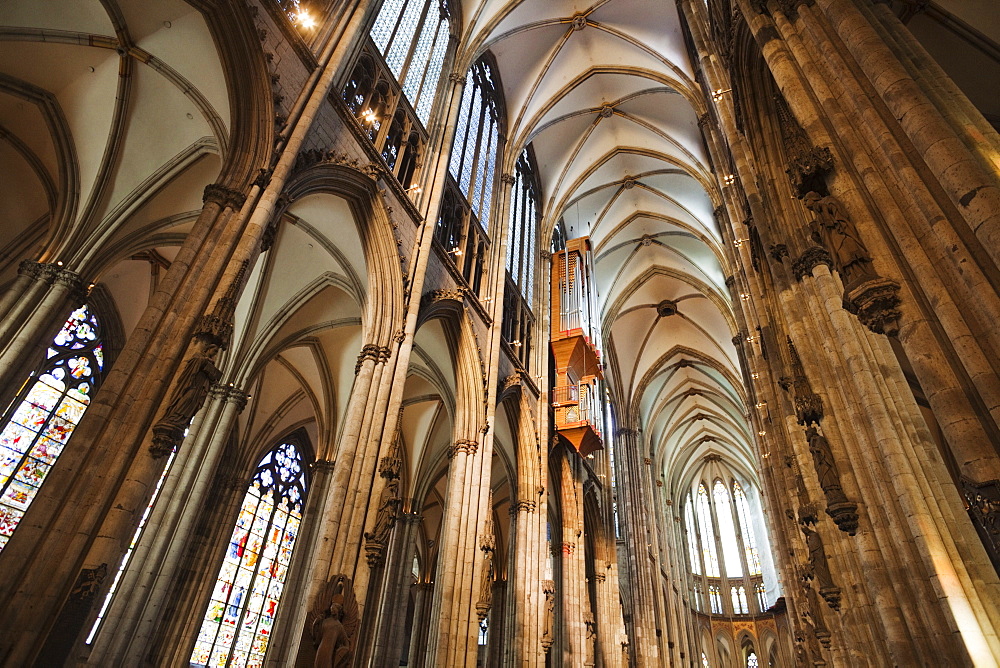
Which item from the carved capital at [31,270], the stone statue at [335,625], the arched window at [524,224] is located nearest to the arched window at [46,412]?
the carved capital at [31,270]

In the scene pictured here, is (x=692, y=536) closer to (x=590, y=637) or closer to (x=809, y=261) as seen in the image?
(x=590, y=637)

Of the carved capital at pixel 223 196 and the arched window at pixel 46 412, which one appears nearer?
the carved capital at pixel 223 196

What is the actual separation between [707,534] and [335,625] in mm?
32311

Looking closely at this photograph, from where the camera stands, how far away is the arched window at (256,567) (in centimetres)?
1270

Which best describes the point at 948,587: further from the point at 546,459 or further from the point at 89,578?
the point at 546,459

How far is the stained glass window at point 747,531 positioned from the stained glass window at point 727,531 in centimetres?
42

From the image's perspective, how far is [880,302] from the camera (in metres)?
4.00

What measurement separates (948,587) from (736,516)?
107ft

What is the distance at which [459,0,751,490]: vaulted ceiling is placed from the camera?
1625cm

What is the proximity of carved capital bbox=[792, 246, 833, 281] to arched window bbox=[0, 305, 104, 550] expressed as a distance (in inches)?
447

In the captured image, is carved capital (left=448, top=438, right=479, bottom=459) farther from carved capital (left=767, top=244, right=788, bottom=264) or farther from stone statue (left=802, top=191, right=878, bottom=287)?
stone statue (left=802, top=191, right=878, bottom=287)

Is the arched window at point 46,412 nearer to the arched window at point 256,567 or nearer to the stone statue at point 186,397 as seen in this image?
the arched window at point 256,567

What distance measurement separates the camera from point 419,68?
1249 centimetres

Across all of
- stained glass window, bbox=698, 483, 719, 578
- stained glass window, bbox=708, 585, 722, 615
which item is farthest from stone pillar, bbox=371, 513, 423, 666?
stained glass window, bbox=698, 483, 719, 578
